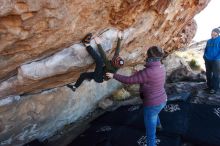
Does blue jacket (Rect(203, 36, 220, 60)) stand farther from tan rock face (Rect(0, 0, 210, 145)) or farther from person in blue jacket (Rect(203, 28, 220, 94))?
tan rock face (Rect(0, 0, 210, 145))

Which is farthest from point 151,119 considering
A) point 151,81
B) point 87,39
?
point 87,39

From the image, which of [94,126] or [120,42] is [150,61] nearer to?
[120,42]

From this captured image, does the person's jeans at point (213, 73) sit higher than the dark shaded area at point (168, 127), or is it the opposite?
the person's jeans at point (213, 73)

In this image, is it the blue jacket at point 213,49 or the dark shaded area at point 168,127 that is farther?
the blue jacket at point 213,49

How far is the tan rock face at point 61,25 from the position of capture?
565 cm

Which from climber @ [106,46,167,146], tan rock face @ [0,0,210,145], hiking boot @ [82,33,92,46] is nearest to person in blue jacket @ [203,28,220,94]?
tan rock face @ [0,0,210,145]

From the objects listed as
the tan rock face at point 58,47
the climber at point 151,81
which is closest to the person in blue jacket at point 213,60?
the tan rock face at point 58,47

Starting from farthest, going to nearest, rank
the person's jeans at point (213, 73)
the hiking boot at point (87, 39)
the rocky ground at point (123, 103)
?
1. the person's jeans at point (213, 73)
2. the rocky ground at point (123, 103)
3. the hiking boot at point (87, 39)

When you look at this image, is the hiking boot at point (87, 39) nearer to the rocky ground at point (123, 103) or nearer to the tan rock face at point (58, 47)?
the tan rock face at point (58, 47)

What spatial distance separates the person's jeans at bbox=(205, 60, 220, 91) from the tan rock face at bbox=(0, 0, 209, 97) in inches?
64.1

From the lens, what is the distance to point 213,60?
9.66 meters

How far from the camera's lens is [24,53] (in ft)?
21.6

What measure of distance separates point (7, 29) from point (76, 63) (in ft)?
7.59

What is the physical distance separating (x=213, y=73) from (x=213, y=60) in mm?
413
